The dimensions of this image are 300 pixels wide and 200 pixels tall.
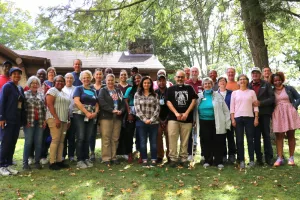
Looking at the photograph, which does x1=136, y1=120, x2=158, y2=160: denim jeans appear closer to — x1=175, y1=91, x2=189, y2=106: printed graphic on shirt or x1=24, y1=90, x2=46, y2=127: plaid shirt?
x1=175, y1=91, x2=189, y2=106: printed graphic on shirt

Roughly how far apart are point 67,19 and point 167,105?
129 inches

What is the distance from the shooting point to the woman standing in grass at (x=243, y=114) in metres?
5.50

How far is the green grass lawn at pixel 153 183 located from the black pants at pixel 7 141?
364mm

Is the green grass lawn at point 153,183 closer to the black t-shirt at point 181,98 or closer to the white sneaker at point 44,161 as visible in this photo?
the white sneaker at point 44,161

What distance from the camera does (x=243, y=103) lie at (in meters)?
5.51

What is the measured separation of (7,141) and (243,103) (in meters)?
4.49

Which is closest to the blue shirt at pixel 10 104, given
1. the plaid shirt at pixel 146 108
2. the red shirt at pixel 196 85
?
the plaid shirt at pixel 146 108

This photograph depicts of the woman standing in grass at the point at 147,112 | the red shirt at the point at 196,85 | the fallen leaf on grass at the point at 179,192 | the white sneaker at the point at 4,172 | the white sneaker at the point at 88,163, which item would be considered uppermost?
the red shirt at the point at 196,85

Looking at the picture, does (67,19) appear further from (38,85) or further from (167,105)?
(167,105)

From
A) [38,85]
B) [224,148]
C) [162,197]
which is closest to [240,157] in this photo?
[224,148]

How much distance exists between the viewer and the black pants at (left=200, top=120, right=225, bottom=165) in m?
5.59

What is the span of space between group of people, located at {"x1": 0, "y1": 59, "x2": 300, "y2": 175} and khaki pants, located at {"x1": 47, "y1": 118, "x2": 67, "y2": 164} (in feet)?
0.06

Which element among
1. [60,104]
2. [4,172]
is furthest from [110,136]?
[4,172]

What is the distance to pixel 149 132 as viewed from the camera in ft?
18.8
